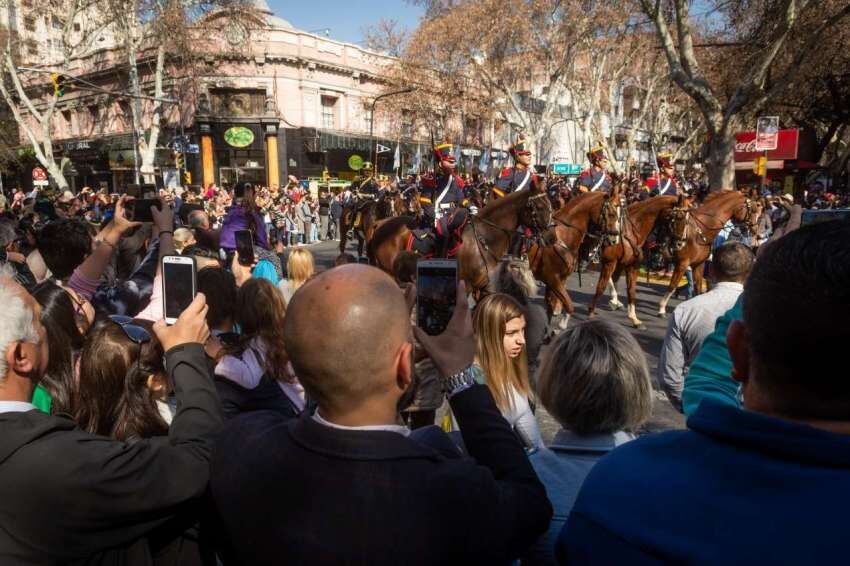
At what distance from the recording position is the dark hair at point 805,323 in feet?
3.25

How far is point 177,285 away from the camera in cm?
254

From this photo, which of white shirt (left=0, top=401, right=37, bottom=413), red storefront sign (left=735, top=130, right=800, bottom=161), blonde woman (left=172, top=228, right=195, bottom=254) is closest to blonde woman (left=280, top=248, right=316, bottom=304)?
blonde woman (left=172, top=228, right=195, bottom=254)

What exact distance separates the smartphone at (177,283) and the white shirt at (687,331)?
Answer: 118 inches

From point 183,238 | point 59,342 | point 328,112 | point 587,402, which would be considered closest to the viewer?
point 587,402

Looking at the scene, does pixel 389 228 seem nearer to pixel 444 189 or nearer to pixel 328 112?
pixel 444 189

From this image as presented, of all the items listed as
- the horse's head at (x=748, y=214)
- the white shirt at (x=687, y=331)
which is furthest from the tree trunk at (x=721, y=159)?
the white shirt at (x=687, y=331)

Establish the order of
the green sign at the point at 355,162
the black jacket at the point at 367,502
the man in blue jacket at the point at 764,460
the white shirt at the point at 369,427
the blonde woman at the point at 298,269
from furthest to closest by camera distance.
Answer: the green sign at the point at 355,162 < the blonde woman at the point at 298,269 < the white shirt at the point at 369,427 < the black jacket at the point at 367,502 < the man in blue jacket at the point at 764,460

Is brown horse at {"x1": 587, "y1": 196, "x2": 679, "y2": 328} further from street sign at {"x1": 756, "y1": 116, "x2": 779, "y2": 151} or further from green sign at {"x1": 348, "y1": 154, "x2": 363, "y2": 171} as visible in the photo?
green sign at {"x1": 348, "y1": 154, "x2": 363, "y2": 171}

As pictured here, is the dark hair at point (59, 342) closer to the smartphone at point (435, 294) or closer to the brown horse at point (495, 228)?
the smartphone at point (435, 294)

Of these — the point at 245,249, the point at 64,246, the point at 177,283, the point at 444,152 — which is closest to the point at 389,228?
the point at 444,152

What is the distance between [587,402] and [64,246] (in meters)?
3.70

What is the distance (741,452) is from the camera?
101 centimetres

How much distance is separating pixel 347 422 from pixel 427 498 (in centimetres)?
29

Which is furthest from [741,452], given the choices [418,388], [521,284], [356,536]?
[521,284]
